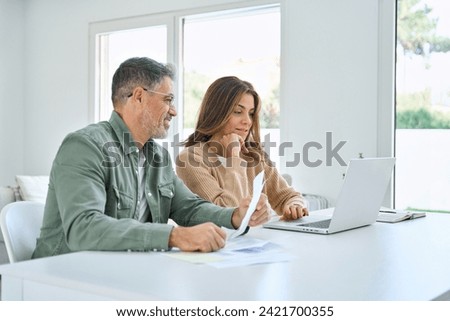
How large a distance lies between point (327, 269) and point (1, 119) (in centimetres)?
492

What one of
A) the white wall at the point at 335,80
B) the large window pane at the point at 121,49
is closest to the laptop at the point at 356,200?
the white wall at the point at 335,80

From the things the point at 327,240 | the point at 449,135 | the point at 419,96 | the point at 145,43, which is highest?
the point at 145,43

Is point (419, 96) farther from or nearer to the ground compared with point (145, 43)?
nearer to the ground

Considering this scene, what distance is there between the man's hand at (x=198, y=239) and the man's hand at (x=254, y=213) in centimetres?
32

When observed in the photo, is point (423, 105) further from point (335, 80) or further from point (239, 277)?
point (239, 277)

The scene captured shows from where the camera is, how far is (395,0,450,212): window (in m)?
3.64

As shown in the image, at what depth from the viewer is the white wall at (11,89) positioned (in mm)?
5617

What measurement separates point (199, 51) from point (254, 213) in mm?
3130

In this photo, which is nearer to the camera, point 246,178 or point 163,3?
point 246,178

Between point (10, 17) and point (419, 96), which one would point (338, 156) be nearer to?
point (419, 96)

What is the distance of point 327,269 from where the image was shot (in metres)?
1.32

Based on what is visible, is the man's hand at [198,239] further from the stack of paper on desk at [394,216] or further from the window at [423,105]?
the window at [423,105]

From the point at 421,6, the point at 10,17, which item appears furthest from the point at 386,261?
the point at 10,17

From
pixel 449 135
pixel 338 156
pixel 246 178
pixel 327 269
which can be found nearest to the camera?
pixel 327 269
